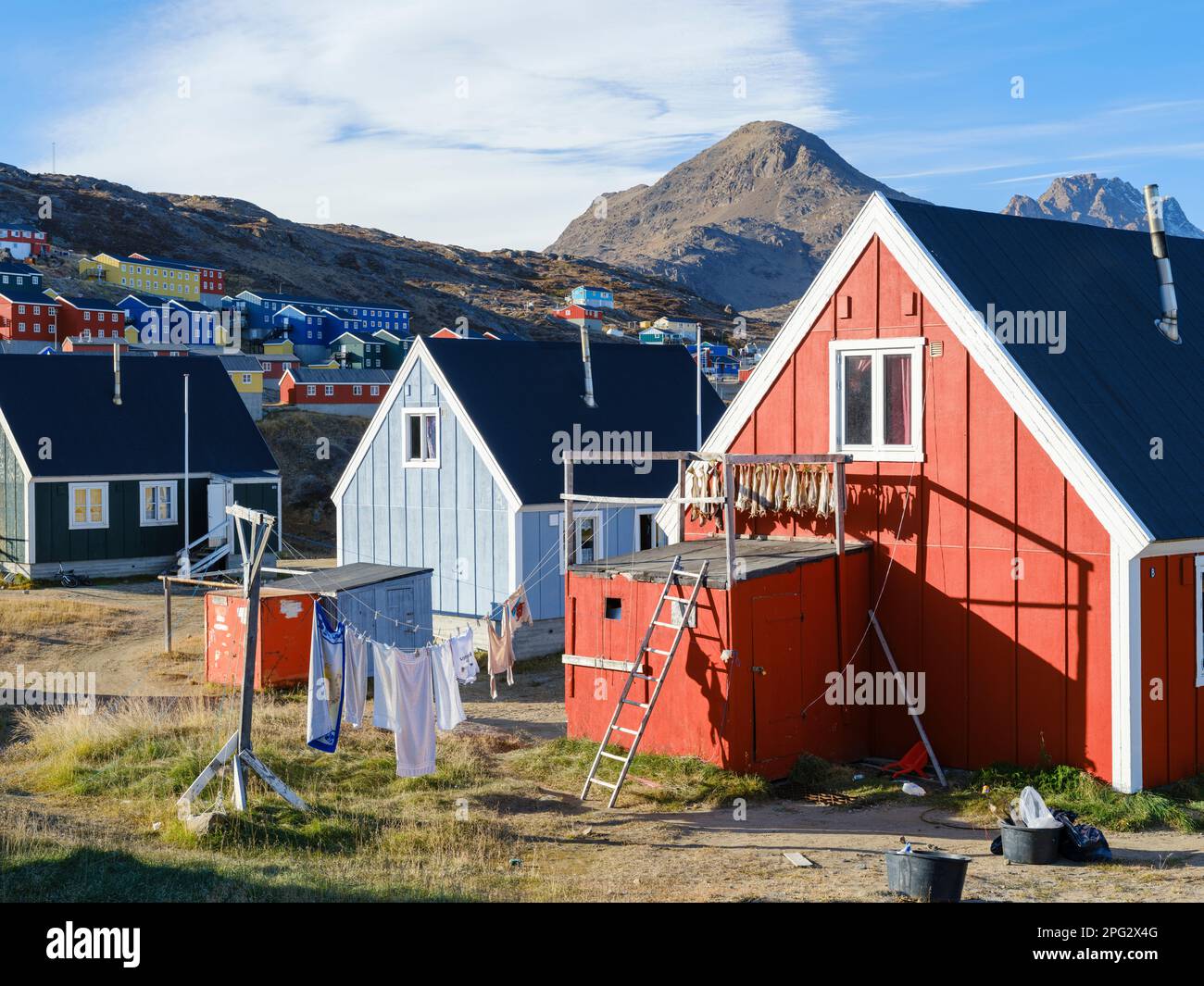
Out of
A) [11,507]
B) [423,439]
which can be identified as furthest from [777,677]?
[11,507]

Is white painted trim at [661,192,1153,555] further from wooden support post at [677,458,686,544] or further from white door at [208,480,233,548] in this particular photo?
white door at [208,480,233,548]

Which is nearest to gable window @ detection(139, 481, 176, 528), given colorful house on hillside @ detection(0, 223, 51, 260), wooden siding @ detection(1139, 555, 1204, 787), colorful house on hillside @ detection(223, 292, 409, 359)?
wooden siding @ detection(1139, 555, 1204, 787)

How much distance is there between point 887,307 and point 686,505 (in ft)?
14.6

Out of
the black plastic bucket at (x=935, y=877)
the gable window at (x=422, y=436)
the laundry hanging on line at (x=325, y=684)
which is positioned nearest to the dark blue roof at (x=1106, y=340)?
the black plastic bucket at (x=935, y=877)

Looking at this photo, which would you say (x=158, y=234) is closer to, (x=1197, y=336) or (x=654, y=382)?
(x=654, y=382)

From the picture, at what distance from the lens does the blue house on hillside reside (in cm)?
2717

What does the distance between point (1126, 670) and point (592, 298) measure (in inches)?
6653

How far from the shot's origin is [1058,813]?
13.5m

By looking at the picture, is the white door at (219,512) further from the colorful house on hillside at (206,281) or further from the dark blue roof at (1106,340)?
the colorful house on hillside at (206,281)

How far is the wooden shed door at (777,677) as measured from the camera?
54.2 ft

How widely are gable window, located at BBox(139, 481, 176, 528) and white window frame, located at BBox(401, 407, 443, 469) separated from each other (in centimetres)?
1313

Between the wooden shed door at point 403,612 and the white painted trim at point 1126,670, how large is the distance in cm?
1312

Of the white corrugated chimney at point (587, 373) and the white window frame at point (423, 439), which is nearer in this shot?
the white window frame at point (423, 439)

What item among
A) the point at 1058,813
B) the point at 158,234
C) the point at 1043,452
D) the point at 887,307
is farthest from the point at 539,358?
the point at 158,234
